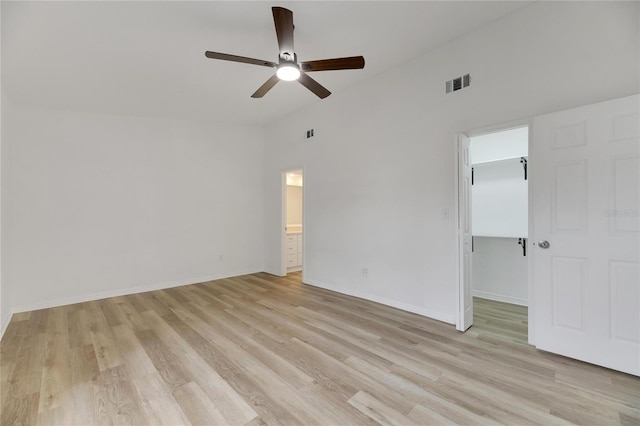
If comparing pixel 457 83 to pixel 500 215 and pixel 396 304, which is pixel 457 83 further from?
pixel 396 304

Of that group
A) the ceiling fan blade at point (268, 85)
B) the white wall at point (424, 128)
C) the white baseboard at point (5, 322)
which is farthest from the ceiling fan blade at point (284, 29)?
the white baseboard at point (5, 322)

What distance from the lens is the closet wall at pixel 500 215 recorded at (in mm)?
3971

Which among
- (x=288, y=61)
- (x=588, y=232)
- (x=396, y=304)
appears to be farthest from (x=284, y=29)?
(x=396, y=304)

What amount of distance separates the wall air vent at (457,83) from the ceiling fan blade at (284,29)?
189 centimetres

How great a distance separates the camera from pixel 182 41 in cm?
297

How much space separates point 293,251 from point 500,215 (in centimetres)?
405

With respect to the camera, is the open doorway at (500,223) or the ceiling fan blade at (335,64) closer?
A: the ceiling fan blade at (335,64)

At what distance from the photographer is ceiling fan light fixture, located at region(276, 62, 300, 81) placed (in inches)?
101

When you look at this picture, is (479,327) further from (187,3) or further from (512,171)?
(187,3)

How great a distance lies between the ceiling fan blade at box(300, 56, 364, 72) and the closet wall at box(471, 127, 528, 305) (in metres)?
2.74

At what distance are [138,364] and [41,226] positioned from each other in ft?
10.9

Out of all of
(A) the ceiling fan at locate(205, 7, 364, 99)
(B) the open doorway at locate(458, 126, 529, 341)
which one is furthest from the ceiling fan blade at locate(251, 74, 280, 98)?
(B) the open doorway at locate(458, 126, 529, 341)

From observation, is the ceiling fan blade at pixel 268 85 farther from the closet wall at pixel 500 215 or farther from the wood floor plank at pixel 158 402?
the closet wall at pixel 500 215

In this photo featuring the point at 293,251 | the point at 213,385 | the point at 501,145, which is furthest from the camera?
the point at 293,251
